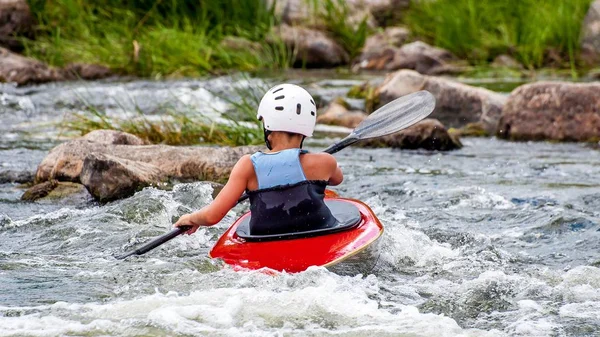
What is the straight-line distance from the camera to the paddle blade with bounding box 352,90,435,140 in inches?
229

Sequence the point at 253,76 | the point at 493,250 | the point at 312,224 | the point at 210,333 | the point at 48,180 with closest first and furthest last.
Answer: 1. the point at 210,333
2. the point at 312,224
3. the point at 493,250
4. the point at 48,180
5. the point at 253,76

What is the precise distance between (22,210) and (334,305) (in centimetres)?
289

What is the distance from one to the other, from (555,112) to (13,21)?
8.25 m

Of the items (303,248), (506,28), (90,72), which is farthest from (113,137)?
(506,28)

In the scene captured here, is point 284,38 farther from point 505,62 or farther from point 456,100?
point 456,100

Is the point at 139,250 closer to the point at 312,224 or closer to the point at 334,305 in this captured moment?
the point at 312,224

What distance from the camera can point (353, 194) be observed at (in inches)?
274

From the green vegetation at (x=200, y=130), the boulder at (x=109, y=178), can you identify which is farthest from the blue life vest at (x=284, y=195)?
the green vegetation at (x=200, y=130)

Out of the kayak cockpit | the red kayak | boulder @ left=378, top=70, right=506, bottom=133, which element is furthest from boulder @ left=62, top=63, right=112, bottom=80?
the red kayak

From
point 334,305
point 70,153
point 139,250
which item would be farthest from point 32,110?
point 334,305

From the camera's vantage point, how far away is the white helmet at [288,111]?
15.0 ft

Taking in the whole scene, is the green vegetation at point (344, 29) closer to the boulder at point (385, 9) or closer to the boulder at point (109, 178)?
the boulder at point (385, 9)

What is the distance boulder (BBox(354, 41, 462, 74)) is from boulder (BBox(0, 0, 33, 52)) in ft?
15.4

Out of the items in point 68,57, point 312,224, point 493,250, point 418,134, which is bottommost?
point 68,57
